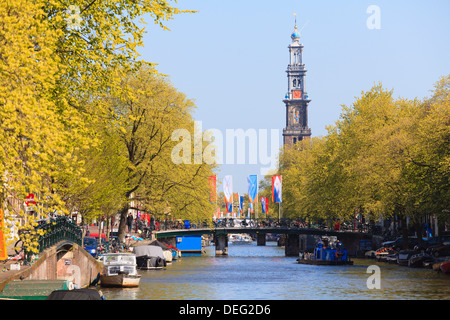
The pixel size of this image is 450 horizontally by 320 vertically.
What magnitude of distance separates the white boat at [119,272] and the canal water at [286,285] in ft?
2.41

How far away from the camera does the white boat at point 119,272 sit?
52125mm

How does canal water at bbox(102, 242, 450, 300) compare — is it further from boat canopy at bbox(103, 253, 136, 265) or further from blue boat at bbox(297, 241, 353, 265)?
blue boat at bbox(297, 241, 353, 265)

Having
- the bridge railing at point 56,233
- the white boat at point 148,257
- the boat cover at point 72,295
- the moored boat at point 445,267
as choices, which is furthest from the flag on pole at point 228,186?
the boat cover at point 72,295

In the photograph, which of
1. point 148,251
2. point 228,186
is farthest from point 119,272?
point 228,186

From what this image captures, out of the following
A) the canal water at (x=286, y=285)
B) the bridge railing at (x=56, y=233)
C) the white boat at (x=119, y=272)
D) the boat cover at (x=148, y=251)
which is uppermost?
the bridge railing at (x=56, y=233)

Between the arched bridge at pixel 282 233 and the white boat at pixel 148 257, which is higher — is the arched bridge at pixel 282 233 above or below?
above

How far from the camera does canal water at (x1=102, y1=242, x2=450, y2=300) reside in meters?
47.0

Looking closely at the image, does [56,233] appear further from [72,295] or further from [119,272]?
[72,295]

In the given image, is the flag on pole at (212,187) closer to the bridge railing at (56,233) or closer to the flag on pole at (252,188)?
the flag on pole at (252,188)

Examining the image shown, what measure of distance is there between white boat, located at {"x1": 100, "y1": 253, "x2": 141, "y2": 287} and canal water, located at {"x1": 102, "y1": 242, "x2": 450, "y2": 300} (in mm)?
734

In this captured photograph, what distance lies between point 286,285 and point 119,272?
40.7 ft

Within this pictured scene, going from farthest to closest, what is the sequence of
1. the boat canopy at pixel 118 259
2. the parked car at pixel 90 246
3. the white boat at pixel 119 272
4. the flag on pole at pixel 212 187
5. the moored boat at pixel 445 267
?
the flag on pole at pixel 212 187 → the parked car at pixel 90 246 → the moored boat at pixel 445 267 → the boat canopy at pixel 118 259 → the white boat at pixel 119 272

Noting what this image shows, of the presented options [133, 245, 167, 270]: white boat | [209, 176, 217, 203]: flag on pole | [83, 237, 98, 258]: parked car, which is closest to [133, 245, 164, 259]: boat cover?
[133, 245, 167, 270]: white boat

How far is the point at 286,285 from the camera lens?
55594 mm
